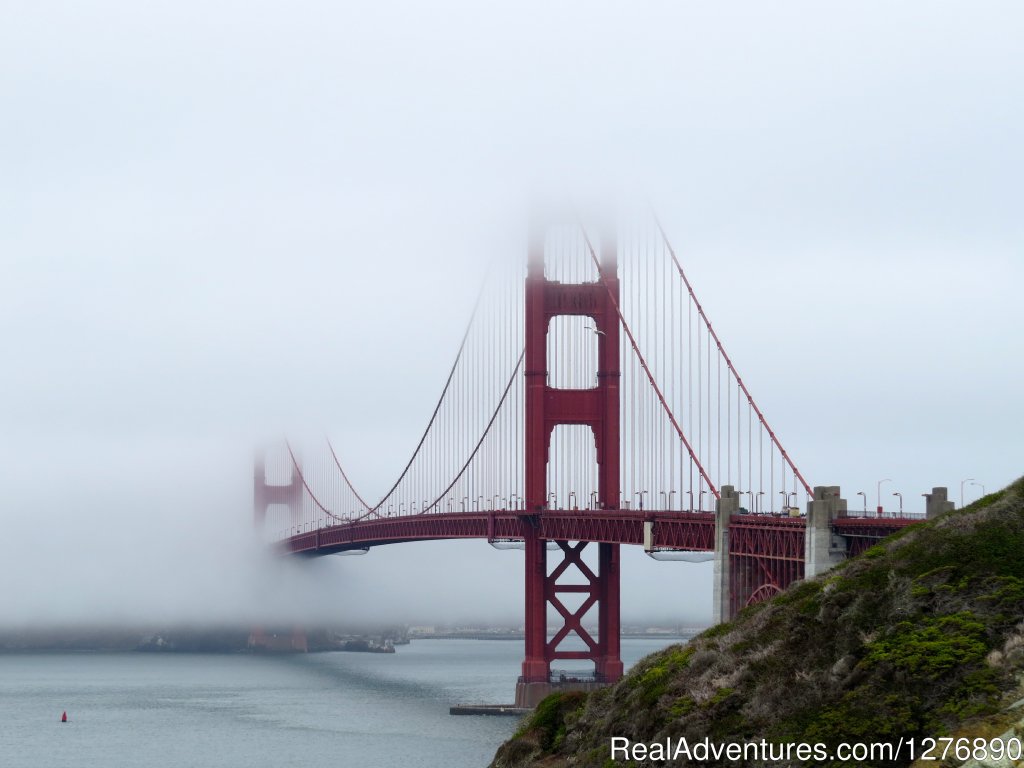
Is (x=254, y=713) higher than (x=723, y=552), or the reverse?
(x=723, y=552)

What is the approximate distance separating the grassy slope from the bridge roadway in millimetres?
9361

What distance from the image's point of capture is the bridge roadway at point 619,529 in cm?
3962

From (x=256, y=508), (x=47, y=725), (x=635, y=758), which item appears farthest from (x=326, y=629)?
(x=635, y=758)

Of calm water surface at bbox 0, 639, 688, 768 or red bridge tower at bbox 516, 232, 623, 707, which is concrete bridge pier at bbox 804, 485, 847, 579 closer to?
calm water surface at bbox 0, 639, 688, 768

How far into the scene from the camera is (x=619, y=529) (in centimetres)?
6084

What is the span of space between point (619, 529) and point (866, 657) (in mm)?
36447

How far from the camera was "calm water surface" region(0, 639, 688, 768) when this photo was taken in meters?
59.2

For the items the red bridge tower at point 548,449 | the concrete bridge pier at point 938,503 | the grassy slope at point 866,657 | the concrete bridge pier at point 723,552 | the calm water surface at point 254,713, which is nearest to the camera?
the grassy slope at point 866,657

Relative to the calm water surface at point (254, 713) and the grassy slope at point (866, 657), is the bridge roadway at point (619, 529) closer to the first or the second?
the calm water surface at point (254, 713)

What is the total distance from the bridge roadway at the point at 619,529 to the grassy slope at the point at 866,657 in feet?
30.7

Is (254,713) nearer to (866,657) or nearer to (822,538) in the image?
(822,538)

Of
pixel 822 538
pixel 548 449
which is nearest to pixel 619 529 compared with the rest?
pixel 548 449

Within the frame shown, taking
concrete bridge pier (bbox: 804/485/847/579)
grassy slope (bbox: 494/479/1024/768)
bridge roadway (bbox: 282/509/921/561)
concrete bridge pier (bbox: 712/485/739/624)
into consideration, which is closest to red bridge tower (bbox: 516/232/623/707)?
bridge roadway (bbox: 282/509/921/561)

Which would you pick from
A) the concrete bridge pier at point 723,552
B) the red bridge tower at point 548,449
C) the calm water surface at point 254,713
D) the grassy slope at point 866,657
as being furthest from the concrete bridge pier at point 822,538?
the red bridge tower at point 548,449
